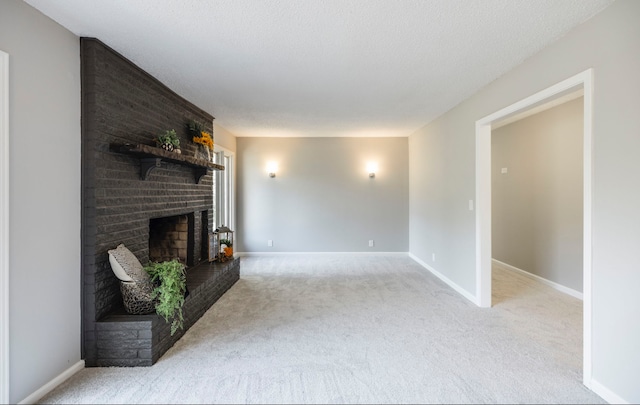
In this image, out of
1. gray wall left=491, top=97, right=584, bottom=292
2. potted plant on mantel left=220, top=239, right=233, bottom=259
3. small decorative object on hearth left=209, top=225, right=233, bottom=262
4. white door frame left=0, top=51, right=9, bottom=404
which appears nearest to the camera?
white door frame left=0, top=51, right=9, bottom=404

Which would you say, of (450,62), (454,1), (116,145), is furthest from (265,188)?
(454,1)

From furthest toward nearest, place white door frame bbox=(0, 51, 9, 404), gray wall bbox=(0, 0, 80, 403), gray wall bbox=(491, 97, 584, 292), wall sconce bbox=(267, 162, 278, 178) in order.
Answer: wall sconce bbox=(267, 162, 278, 178) < gray wall bbox=(491, 97, 584, 292) < gray wall bbox=(0, 0, 80, 403) < white door frame bbox=(0, 51, 9, 404)

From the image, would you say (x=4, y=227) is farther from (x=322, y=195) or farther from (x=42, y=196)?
(x=322, y=195)

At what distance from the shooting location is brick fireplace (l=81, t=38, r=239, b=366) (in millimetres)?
2391

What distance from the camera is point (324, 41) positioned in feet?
7.97

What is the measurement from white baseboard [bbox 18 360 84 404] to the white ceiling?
2.45 metres

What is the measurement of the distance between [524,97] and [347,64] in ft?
5.37

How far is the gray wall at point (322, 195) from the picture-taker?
6641 millimetres

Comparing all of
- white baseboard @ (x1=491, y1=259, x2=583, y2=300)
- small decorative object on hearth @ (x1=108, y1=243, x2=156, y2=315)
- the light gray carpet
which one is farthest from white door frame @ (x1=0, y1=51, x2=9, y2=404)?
white baseboard @ (x1=491, y1=259, x2=583, y2=300)

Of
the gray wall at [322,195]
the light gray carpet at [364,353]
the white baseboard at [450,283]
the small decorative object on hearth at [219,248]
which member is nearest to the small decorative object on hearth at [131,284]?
the light gray carpet at [364,353]

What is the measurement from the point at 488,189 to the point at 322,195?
3.60 meters

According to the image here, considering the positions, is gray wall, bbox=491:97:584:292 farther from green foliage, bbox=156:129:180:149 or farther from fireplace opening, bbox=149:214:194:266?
fireplace opening, bbox=149:214:194:266

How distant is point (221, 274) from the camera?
158 inches

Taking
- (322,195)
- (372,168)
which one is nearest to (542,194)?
(372,168)
